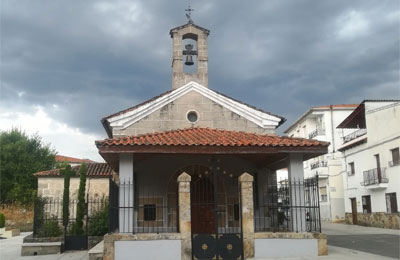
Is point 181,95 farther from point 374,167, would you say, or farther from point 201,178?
point 374,167

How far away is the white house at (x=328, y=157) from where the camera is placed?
3284 cm

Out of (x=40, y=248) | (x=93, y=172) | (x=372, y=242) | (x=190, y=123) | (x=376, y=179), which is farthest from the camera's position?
(x=376, y=179)

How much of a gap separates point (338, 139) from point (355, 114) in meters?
8.43

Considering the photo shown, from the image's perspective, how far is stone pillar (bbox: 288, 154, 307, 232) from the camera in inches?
424

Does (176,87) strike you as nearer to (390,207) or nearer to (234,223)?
(234,223)

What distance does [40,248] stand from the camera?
13.3 metres

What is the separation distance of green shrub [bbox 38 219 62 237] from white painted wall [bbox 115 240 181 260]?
628cm

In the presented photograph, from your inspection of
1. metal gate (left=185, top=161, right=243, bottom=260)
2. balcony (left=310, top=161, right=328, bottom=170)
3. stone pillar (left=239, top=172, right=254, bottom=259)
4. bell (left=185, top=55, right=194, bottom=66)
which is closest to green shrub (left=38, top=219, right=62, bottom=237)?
metal gate (left=185, top=161, right=243, bottom=260)

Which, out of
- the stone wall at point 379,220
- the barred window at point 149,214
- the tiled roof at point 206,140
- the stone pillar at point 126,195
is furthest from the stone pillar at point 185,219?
the stone wall at point 379,220

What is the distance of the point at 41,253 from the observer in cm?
→ 1331

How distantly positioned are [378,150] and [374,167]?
1.27 metres

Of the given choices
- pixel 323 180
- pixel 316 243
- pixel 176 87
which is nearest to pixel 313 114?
pixel 323 180

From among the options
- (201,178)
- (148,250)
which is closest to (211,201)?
(201,178)

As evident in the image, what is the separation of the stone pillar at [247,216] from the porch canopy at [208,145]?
2.79 ft
